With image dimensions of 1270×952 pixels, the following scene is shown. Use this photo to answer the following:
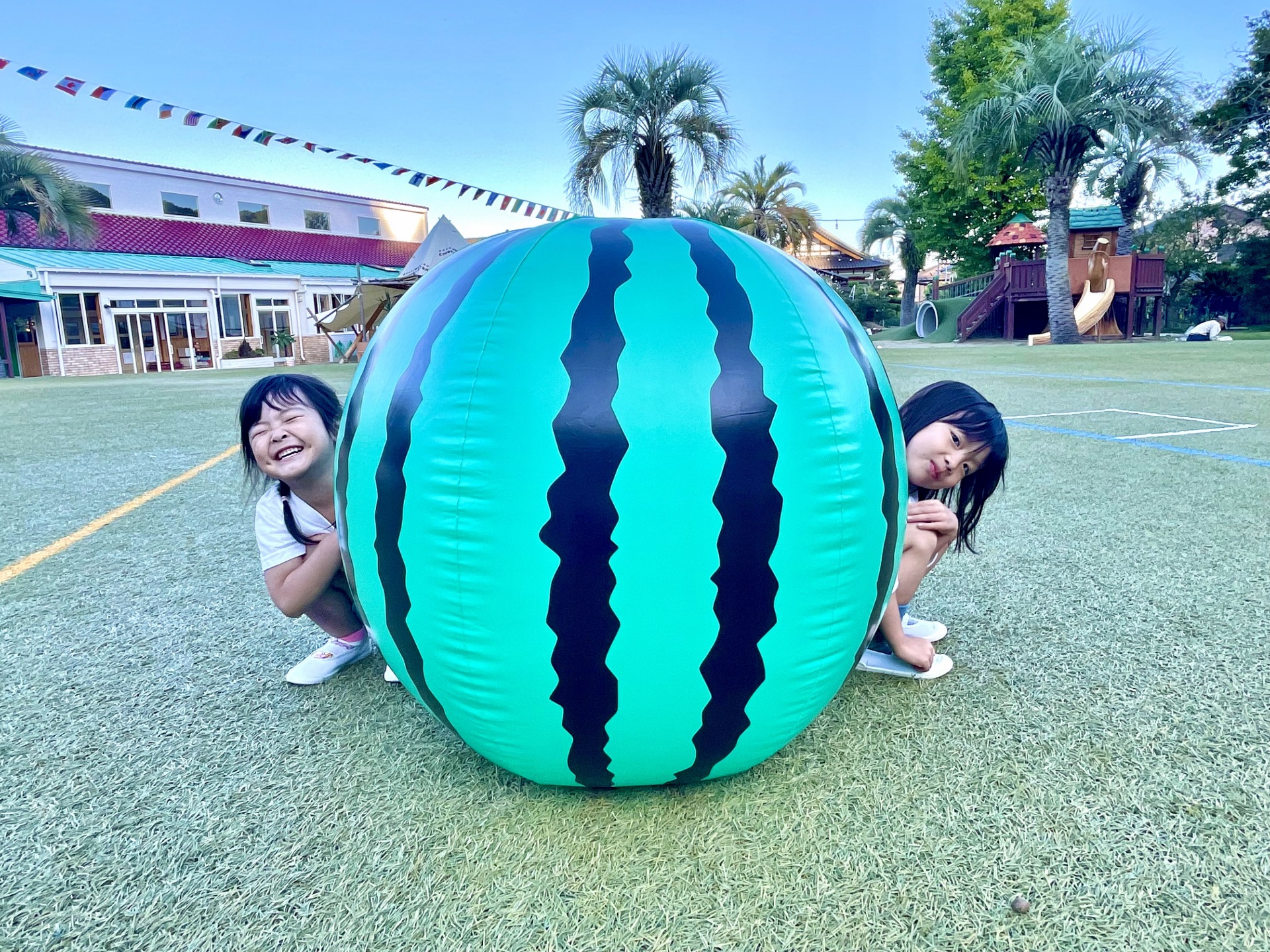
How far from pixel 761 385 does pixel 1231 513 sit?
11.5 feet

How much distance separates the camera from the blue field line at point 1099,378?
8.74m

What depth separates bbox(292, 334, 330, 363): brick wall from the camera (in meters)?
27.8

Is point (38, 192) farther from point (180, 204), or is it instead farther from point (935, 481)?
point (935, 481)

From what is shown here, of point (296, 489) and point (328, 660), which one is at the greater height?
point (296, 489)

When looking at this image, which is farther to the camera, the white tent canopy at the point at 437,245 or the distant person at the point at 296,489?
the white tent canopy at the point at 437,245

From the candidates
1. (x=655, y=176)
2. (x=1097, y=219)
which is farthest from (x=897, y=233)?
(x=655, y=176)

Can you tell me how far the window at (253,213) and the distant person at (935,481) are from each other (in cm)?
3478

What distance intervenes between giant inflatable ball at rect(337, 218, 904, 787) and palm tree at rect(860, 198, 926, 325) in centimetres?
3314

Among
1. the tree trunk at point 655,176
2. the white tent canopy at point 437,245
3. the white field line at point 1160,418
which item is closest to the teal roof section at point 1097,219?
the tree trunk at point 655,176

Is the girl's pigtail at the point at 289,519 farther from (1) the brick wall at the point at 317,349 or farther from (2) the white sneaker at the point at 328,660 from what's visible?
(1) the brick wall at the point at 317,349

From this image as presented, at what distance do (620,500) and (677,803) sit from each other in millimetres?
742

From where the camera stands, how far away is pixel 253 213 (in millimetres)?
30938

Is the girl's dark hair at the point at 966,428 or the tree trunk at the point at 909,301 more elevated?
the tree trunk at the point at 909,301

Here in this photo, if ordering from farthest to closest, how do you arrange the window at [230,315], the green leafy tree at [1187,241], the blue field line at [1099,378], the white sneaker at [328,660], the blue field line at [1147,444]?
the green leafy tree at [1187,241] → the window at [230,315] → the blue field line at [1099,378] → the blue field line at [1147,444] → the white sneaker at [328,660]
